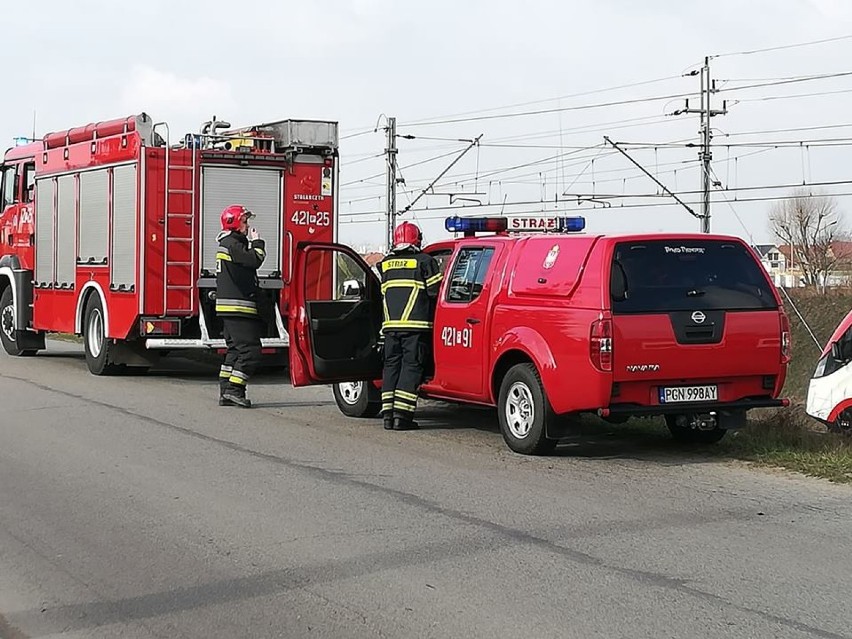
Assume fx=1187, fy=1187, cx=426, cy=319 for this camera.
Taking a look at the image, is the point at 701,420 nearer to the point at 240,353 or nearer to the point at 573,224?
the point at 573,224

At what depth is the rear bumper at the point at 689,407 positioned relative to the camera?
8602mm

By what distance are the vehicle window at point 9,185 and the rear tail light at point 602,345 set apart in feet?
42.5

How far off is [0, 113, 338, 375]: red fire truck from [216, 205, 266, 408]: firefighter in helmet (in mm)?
1825

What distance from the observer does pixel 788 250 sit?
6812 cm

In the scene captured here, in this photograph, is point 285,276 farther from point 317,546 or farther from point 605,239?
point 317,546

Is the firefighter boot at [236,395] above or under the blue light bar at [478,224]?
under

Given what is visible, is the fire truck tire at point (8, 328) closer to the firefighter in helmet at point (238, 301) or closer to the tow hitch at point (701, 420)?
the firefighter in helmet at point (238, 301)

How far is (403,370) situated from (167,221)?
5.65 m

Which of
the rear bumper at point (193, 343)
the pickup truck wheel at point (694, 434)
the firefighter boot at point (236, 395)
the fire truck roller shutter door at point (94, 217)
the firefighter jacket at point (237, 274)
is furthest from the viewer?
the fire truck roller shutter door at point (94, 217)

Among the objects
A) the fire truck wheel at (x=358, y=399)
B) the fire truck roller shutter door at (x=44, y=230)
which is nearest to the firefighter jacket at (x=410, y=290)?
the fire truck wheel at (x=358, y=399)

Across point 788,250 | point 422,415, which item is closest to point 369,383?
point 422,415

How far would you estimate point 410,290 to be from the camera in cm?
1055

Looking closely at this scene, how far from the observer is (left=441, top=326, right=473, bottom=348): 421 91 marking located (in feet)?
32.8

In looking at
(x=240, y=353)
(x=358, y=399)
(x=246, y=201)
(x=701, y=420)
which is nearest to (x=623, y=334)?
(x=701, y=420)
